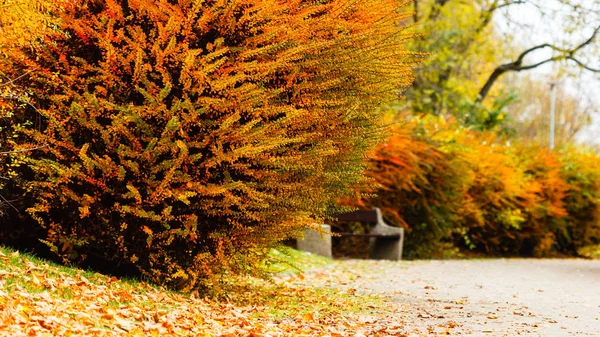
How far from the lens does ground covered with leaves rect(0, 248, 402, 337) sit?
5.70 meters

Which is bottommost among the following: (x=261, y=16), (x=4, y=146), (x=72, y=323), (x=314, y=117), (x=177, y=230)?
(x=72, y=323)

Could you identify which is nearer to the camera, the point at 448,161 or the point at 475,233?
the point at 448,161

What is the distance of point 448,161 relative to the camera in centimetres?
1655

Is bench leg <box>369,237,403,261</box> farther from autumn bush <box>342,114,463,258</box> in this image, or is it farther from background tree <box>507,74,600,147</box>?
background tree <box>507,74,600,147</box>

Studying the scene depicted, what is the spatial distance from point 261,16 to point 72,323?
3201 millimetres

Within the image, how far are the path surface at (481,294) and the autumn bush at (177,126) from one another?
5.91ft

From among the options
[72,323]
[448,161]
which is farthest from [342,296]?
[448,161]

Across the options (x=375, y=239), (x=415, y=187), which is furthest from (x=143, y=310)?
(x=375, y=239)

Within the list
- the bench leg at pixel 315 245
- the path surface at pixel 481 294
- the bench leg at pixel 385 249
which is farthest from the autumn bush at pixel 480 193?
the path surface at pixel 481 294

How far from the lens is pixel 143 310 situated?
662 cm

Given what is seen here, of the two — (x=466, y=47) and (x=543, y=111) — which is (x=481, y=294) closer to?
(x=466, y=47)

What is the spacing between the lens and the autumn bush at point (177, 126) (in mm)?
7266

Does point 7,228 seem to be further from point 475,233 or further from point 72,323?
point 475,233

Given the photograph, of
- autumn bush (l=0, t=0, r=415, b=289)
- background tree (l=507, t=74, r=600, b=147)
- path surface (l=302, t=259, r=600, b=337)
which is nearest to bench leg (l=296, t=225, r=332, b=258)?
path surface (l=302, t=259, r=600, b=337)
